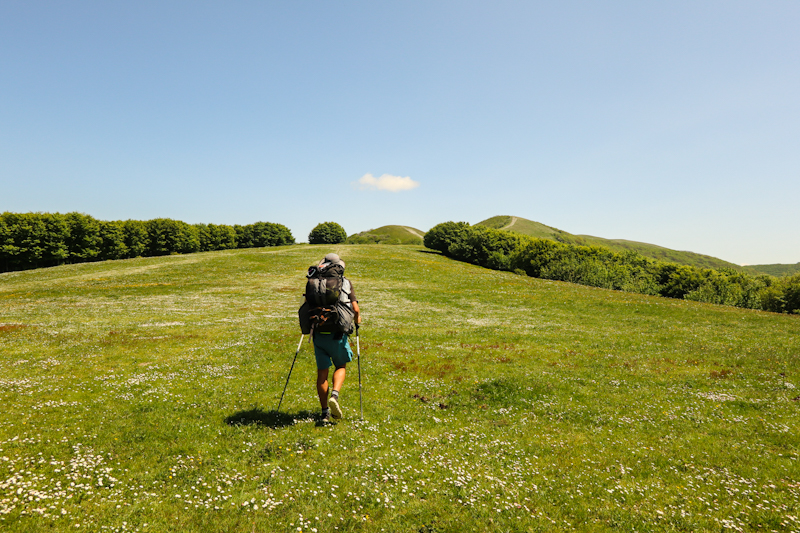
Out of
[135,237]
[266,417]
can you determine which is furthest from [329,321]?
[135,237]

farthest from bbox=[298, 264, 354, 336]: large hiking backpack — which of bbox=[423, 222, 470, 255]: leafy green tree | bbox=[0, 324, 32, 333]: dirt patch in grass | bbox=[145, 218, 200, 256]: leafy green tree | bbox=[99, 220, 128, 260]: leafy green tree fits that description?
bbox=[145, 218, 200, 256]: leafy green tree

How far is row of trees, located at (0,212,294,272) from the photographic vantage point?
8131cm

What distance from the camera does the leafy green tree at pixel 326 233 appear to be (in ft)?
592

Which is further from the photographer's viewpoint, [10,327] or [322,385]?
[10,327]

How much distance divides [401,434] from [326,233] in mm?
176126

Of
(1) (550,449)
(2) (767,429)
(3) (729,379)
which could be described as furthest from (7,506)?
(3) (729,379)

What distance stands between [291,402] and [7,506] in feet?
23.1

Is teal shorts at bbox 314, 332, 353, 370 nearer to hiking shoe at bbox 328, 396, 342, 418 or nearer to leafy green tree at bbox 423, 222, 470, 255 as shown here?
hiking shoe at bbox 328, 396, 342, 418

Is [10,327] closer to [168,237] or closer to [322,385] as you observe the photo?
[322,385]

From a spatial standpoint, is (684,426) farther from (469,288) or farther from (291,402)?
(469,288)

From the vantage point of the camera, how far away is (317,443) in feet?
31.3

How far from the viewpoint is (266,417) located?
1108cm

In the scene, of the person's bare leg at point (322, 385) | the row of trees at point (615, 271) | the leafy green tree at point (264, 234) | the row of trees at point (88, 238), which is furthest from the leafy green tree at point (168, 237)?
the person's bare leg at point (322, 385)

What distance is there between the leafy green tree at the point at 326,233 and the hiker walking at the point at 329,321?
175m
